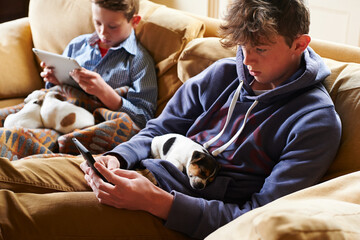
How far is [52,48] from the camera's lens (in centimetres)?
226

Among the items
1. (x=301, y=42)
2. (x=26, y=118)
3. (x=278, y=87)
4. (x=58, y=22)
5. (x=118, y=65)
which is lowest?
(x=26, y=118)

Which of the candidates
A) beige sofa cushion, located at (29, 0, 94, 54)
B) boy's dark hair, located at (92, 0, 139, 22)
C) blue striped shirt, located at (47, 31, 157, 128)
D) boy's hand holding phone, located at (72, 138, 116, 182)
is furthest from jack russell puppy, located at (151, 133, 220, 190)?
beige sofa cushion, located at (29, 0, 94, 54)

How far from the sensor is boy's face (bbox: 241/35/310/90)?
1238mm

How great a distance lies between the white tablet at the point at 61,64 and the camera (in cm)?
181

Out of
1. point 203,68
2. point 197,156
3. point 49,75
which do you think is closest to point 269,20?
point 197,156

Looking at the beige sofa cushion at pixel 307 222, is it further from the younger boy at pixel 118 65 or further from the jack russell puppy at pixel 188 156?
the younger boy at pixel 118 65

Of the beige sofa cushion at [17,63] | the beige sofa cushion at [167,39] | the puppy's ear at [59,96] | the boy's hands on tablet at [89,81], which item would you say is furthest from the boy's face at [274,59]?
the beige sofa cushion at [17,63]

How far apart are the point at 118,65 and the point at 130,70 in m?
0.06

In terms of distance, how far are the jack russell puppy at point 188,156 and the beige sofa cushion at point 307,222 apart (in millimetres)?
440

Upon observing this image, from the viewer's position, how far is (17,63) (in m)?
2.23

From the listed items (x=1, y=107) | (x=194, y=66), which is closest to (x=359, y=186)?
(x=194, y=66)

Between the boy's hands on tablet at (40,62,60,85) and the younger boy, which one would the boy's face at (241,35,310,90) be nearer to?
the younger boy

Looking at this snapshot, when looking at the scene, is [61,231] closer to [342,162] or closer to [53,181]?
[53,181]

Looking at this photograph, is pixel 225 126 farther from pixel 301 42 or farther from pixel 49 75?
pixel 49 75
